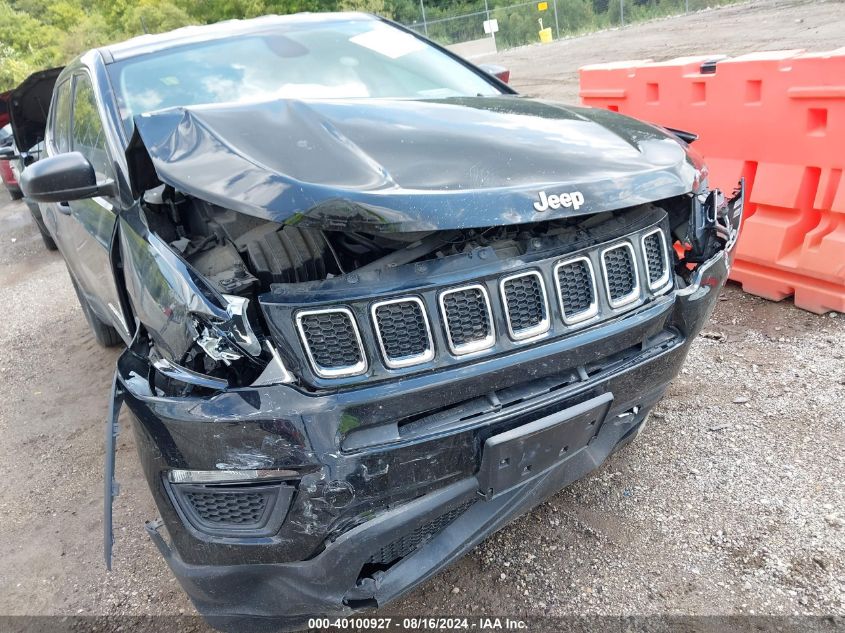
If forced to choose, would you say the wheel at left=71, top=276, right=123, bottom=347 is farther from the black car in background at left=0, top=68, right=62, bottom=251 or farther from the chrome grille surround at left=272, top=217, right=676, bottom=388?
the chrome grille surround at left=272, top=217, right=676, bottom=388

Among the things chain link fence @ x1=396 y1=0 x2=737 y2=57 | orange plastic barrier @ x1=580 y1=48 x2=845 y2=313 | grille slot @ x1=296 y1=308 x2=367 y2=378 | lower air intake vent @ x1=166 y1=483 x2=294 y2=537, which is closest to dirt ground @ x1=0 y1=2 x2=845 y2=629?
orange plastic barrier @ x1=580 y1=48 x2=845 y2=313

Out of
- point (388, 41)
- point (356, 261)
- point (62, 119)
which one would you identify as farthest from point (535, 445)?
point (62, 119)

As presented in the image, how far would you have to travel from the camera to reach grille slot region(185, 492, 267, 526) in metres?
1.68

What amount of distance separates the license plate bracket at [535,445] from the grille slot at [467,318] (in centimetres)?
24

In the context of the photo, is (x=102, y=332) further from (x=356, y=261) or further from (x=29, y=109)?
(x=356, y=261)

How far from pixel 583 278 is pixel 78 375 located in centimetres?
378

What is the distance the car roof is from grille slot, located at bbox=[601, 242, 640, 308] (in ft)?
7.32

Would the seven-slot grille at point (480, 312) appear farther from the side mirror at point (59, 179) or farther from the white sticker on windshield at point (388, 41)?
the white sticker on windshield at point (388, 41)

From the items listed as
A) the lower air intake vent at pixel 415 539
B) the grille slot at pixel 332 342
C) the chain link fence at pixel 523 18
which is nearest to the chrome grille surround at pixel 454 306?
the grille slot at pixel 332 342

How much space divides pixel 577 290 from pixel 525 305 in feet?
0.62

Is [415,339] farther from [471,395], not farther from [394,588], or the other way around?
[394,588]

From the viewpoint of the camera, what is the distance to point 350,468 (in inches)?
64.6

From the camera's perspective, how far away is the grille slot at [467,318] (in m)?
1.76

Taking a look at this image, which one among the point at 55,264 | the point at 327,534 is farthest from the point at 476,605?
the point at 55,264
